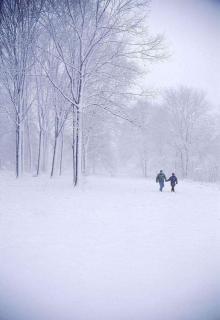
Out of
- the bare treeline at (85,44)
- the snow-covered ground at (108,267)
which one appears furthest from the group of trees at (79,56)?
the snow-covered ground at (108,267)

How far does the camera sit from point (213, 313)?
13.5 feet

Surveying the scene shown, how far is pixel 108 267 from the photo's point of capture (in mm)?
5133

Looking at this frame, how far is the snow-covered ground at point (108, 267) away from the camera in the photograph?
13.5 ft

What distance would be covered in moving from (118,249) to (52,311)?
86.9 inches

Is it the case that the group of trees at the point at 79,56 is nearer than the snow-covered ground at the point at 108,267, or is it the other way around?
the snow-covered ground at the point at 108,267

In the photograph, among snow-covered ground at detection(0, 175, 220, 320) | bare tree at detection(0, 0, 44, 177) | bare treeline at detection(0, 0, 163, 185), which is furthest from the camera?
bare tree at detection(0, 0, 44, 177)

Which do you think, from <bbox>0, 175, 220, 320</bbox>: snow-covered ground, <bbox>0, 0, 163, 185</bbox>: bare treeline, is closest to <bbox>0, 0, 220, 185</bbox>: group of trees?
<bbox>0, 0, 163, 185</bbox>: bare treeline

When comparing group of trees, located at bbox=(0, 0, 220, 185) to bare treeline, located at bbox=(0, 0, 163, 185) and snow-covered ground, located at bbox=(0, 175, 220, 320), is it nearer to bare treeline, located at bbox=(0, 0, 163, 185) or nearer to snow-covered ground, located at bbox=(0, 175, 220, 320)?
bare treeline, located at bbox=(0, 0, 163, 185)

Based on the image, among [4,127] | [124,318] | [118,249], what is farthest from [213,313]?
[4,127]

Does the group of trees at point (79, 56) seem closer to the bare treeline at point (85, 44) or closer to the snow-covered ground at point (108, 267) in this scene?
the bare treeline at point (85, 44)

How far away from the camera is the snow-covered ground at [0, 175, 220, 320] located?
163 inches

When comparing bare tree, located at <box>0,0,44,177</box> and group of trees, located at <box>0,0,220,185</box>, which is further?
bare tree, located at <box>0,0,44,177</box>

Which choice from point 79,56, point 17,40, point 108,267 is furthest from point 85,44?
point 108,267

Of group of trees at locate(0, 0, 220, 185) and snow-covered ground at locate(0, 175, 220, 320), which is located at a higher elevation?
group of trees at locate(0, 0, 220, 185)
